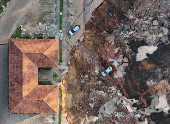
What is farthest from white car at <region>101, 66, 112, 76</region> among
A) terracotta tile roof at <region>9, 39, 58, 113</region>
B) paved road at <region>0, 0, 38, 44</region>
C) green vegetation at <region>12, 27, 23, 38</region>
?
paved road at <region>0, 0, 38, 44</region>

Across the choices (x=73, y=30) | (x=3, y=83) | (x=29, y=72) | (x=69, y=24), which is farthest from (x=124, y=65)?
(x=3, y=83)

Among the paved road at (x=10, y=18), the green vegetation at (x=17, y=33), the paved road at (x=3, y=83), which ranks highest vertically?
the paved road at (x=10, y=18)

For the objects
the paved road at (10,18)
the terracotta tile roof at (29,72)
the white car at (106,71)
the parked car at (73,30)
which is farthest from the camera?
the white car at (106,71)

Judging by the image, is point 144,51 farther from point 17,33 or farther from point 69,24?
point 17,33

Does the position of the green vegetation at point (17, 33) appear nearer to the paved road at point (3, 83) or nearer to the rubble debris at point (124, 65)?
the paved road at point (3, 83)

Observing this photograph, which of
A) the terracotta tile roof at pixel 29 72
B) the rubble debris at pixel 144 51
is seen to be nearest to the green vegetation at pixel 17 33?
the terracotta tile roof at pixel 29 72

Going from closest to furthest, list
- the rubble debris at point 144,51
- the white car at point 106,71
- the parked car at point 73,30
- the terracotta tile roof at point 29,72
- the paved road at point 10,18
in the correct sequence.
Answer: the terracotta tile roof at point 29,72, the paved road at point 10,18, the parked car at point 73,30, the white car at point 106,71, the rubble debris at point 144,51

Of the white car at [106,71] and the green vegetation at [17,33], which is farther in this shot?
the white car at [106,71]

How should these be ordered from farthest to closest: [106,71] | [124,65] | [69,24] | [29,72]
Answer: [124,65] → [106,71] → [69,24] → [29,72]
